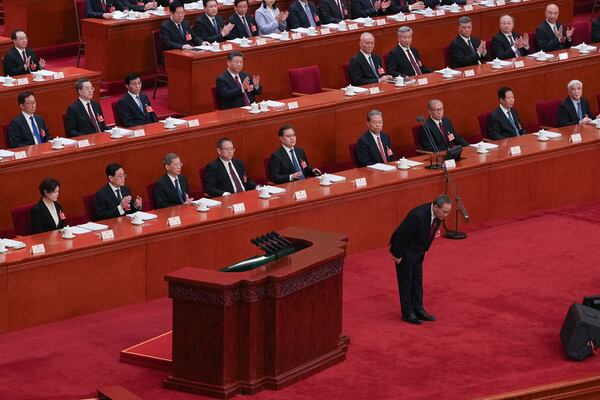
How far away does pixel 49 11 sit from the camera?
48.1ft

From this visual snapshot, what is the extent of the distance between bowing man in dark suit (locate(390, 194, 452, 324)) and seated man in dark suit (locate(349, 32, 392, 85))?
422 centimetres

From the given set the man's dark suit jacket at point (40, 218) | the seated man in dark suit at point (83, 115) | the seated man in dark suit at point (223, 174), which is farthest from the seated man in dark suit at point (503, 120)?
the man's dark suit jacket at point (40, 218)

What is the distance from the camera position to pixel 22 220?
1005 cm

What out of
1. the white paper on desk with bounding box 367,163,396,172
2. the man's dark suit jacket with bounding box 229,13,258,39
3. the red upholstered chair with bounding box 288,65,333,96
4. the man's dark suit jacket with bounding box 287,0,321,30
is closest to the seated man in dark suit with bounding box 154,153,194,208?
the white paper on desk with bounding box 367,163,396,172

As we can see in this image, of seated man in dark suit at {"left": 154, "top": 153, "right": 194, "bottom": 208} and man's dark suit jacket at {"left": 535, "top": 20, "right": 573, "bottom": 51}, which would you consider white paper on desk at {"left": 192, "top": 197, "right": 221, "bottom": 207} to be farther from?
man's dark suit jacket at {"left": 535, "top": 20, "right": 573, "bottom": 51}

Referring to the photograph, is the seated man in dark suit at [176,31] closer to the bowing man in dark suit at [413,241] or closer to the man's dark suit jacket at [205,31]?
the man's dark suit jacket at [205,31]

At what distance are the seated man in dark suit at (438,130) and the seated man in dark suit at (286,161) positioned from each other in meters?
1.15

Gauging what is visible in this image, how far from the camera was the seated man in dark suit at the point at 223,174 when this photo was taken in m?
11.0

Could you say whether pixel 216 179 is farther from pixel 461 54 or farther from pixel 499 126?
pixel 461 54

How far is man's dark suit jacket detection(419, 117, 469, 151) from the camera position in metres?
12.1

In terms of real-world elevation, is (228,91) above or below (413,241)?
above

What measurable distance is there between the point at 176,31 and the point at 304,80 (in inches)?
54.5

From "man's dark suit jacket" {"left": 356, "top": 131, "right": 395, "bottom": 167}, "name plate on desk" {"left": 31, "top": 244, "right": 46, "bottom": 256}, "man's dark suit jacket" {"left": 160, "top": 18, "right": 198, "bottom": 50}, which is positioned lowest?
"name plate on desk" {"left": 31, "top": 244, "right": 46, "bottom": 256}

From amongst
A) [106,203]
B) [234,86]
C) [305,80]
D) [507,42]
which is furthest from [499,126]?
[106,203]
